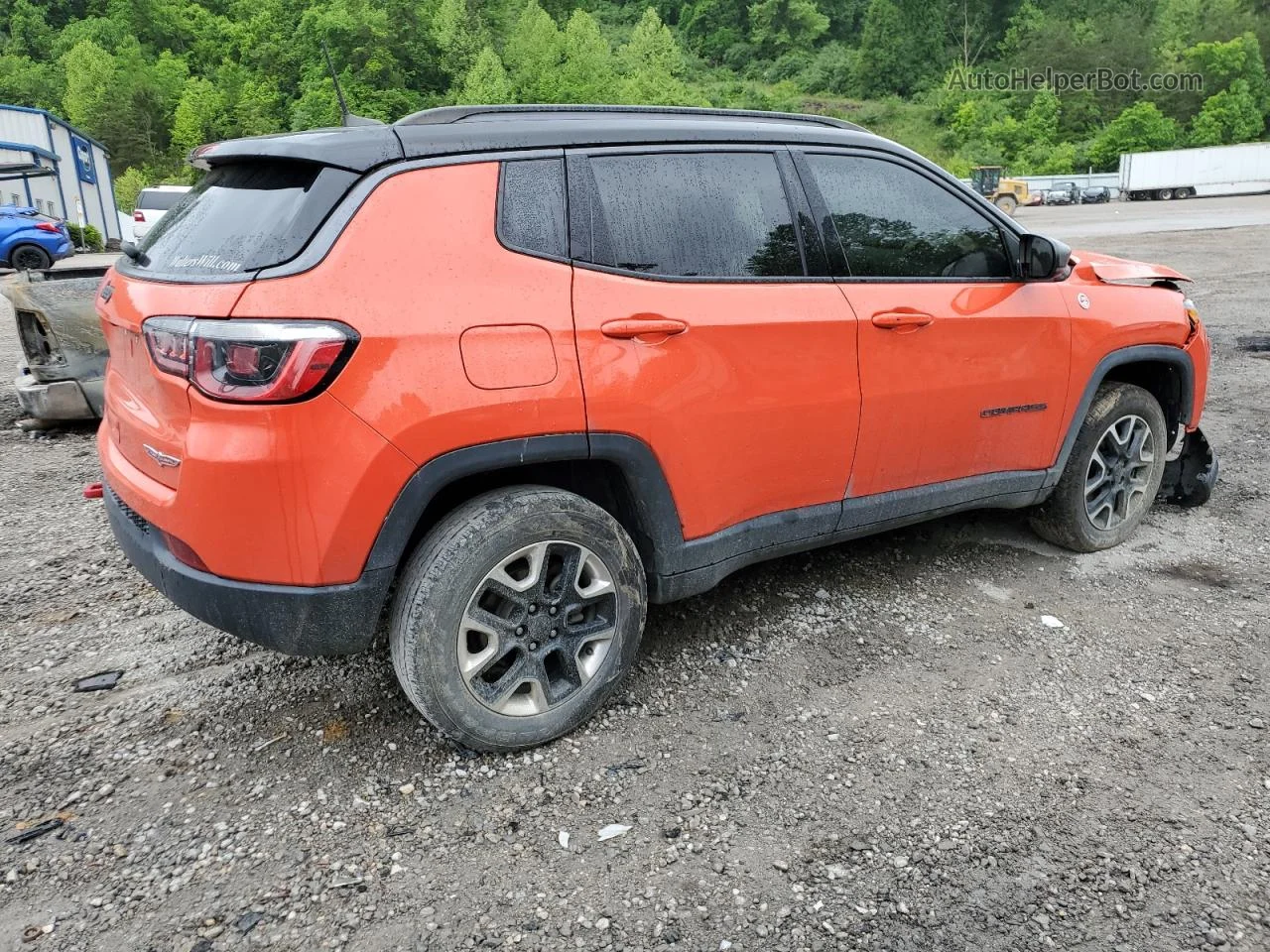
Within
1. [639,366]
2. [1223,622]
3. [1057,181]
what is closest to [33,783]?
[639,366]

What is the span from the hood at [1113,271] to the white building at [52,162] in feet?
99.8

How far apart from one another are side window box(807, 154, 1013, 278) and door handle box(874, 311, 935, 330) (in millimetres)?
163

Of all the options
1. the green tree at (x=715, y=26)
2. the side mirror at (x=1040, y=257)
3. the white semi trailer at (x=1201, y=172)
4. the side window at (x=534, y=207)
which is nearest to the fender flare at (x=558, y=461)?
the side window at (x=534, y=207)

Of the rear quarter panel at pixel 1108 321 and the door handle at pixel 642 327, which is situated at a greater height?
the door handle at pixel 642 327

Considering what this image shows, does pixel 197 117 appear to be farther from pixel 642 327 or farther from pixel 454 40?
pixel 642 327

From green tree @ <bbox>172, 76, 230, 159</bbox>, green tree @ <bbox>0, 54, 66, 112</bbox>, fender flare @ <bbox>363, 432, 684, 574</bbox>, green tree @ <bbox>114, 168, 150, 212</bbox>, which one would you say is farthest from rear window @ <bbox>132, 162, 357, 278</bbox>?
green tree @ <bbox>0, 54, 66, 112</bbox>

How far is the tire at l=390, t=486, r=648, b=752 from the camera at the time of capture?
255 centimetres

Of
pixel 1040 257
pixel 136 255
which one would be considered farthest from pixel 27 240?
pixel 1040 257

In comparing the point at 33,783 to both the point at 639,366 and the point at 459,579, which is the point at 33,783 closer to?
the point at 459,579

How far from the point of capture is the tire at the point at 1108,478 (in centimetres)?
405

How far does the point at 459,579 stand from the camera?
8.34ft

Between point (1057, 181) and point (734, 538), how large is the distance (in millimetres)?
63888

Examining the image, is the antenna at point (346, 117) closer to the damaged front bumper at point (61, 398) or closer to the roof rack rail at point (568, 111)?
the roof rack rail at point (568, 111)

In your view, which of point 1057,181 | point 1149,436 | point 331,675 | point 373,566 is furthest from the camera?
point 1057,181
